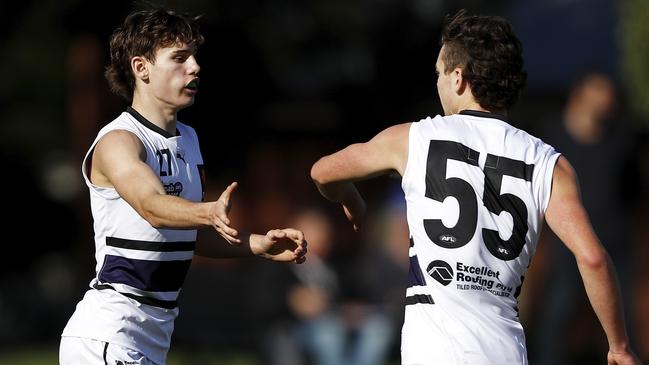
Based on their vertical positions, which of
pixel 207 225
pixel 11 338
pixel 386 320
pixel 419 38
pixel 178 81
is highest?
pixel 419 38

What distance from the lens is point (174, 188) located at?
5672 millimetres

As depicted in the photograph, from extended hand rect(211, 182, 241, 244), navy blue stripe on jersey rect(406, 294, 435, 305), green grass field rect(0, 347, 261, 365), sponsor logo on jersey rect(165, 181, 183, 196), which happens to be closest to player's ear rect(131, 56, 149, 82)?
sponsor logo on jersey rect(165, 181, 183, 196)

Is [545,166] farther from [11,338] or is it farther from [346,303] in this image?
[11,338]

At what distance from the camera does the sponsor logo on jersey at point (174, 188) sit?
562 cm

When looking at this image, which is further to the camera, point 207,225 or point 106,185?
point 106,185

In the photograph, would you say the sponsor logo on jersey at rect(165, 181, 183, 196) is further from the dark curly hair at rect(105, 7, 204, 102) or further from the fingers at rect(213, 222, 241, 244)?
the fingers at rect(213, 222, 241, 244)

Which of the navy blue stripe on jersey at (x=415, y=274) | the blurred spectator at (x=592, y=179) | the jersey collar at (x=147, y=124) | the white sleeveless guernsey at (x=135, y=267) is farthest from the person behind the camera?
the blurred spectator at (x=592, y=179)

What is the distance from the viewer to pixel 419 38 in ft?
55.7

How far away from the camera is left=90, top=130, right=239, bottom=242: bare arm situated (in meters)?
4.89

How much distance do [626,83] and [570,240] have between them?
9.77 metres

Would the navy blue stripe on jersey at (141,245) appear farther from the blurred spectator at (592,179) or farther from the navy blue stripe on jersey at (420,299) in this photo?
the blurred spectator at (592,179)

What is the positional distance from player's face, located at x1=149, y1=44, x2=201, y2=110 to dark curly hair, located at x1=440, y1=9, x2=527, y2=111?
1158 millimetres

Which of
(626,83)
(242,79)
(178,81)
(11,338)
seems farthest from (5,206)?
(178,81)

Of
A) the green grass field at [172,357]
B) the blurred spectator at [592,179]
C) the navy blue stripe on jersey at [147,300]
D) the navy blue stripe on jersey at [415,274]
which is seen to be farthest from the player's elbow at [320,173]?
the green grass field at [172,357]
